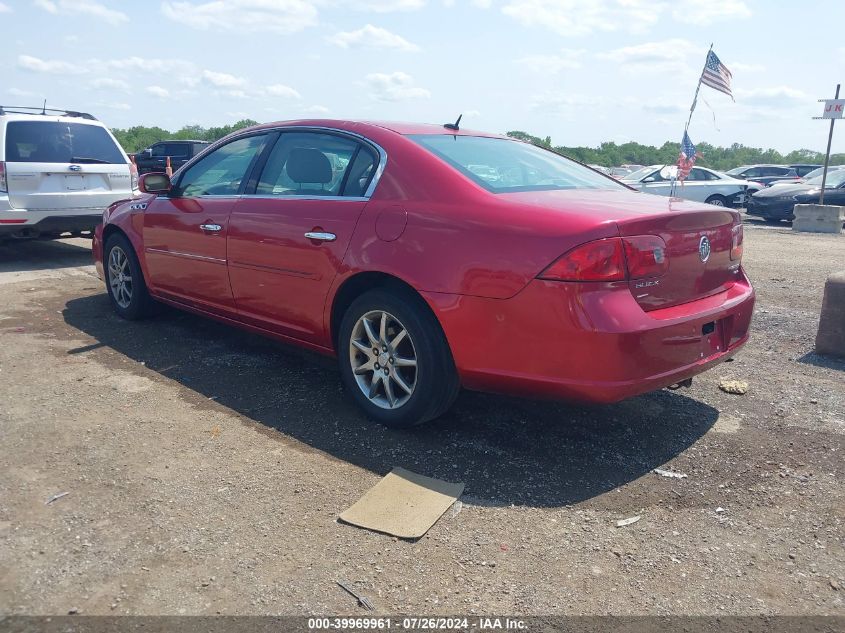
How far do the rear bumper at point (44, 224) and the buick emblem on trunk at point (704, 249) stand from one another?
269 inches

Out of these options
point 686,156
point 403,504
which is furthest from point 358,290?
point 686,156

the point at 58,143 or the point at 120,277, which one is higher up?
the point at 58,143

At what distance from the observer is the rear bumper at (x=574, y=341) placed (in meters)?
3.16

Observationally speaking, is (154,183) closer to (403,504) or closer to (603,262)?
(403,504)

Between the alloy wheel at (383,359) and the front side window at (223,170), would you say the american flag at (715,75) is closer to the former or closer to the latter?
the front side window at (223,170)

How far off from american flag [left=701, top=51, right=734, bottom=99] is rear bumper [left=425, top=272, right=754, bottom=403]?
12.3 metres

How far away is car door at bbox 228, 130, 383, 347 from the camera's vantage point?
4070 millimetres

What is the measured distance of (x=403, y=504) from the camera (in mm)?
3129

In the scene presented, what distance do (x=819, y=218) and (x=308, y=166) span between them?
1469 cm

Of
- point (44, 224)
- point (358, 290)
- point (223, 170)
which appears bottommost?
point (44, 224)

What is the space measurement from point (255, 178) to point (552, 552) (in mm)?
3090

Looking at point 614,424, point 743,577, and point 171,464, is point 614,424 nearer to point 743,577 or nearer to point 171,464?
point 743,577

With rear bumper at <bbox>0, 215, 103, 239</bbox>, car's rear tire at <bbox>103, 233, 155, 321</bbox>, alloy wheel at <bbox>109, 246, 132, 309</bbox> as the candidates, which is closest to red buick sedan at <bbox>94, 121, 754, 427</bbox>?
car's rear tire at <bbox>103, 233, 155, 321</bbox>

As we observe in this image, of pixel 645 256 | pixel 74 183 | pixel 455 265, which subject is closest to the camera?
pixel 645 256
